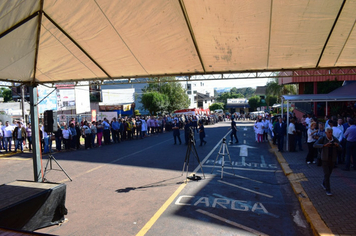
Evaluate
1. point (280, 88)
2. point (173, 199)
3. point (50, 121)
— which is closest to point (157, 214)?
point (173, 199)

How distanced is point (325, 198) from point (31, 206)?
6.63m

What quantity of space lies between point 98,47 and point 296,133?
34.9 ft

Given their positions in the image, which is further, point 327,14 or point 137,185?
point 137,185

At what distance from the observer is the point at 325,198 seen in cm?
675

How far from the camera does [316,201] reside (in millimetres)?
6594

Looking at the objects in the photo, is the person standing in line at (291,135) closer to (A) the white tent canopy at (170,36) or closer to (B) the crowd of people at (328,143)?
(B) the crowd of people at (328,143)

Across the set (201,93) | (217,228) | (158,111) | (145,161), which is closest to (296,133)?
(145,161)

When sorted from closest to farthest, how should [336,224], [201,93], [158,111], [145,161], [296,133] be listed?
[336,224]
[145,161]
[296,133]
[158,111]
[201,93]

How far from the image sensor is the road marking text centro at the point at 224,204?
638cm

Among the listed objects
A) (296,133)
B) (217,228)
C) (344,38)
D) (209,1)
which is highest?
(209,1)

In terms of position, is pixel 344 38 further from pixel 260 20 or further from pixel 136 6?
pixel 136 6

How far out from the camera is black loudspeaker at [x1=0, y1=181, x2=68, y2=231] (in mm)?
4895

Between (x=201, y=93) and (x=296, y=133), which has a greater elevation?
(x=201, y=93)

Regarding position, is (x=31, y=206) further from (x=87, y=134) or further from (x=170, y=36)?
(x=87, y=134)
